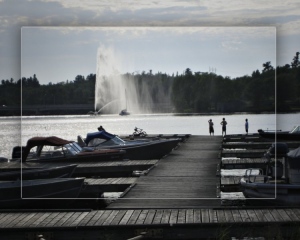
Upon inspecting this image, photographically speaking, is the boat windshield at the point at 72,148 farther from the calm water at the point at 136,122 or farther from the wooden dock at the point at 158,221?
the wooden dock at the point at 158,221

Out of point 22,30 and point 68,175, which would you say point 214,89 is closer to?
point 22,30

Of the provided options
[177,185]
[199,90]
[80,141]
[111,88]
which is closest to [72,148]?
[80,141]

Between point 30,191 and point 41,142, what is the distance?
1.37 m

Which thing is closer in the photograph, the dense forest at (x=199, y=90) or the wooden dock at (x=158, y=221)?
the wooden dock at (x=158, y=221)

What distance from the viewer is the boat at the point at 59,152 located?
14.2 metres

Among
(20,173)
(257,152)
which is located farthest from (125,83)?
(257,152)

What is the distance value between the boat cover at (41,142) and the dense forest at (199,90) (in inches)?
106

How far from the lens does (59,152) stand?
16.0 meters

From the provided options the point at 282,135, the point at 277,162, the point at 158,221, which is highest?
the point at 282,135

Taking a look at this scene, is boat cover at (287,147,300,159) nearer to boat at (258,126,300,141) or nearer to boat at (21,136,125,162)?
boat at (258,126,300,141)

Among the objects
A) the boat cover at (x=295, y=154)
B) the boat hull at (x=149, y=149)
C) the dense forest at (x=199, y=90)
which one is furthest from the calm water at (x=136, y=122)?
the boat hull at (x=149, y=149)

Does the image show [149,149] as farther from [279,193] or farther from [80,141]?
[279,193]

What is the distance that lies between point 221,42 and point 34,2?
7.82 ft

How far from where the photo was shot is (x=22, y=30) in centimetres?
1067
